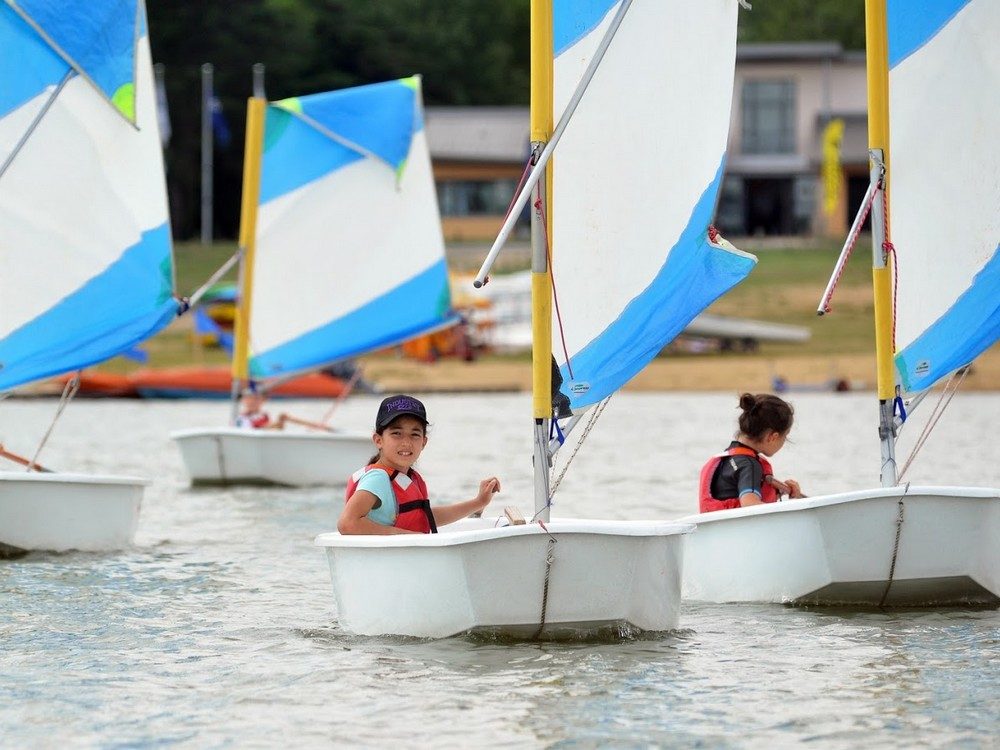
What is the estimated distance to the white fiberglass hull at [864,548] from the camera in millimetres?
9570

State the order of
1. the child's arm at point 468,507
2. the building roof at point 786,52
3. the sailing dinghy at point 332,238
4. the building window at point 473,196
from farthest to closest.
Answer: the building window at point 473,196
the building roof at point 786,52
the sailing dinghy at point 332,238
the child's arm at point 468,507

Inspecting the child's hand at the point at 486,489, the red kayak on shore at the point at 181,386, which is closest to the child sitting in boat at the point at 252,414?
the child's hand at the point at 486,489

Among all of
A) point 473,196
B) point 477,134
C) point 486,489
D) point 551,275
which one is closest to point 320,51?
point 477,134

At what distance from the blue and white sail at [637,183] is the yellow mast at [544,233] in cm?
16

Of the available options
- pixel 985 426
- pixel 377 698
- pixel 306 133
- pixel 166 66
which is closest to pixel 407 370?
pixel 985 426

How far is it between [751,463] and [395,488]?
216 cm

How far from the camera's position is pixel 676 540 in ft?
28.3

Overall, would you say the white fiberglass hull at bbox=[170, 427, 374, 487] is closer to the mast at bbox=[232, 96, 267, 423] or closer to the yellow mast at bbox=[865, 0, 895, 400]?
the mast at bbox=[232, 96, 267, 423]

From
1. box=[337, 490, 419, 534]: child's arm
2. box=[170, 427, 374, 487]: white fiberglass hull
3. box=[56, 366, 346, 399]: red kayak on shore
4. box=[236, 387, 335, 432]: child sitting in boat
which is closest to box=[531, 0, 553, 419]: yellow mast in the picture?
box=[337, 490, 419, 534]: child's arm

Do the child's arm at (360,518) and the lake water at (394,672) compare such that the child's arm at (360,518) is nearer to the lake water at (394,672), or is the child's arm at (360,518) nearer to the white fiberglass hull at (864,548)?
the lake water at (394,672)

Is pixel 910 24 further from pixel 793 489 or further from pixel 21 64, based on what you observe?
pixel 21 64

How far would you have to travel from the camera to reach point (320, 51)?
6969 centimetres

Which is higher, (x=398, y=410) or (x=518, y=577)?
(x=398, y=410)

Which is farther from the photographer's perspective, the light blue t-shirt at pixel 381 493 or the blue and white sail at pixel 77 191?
the blue and white sail at pixel 77 191
